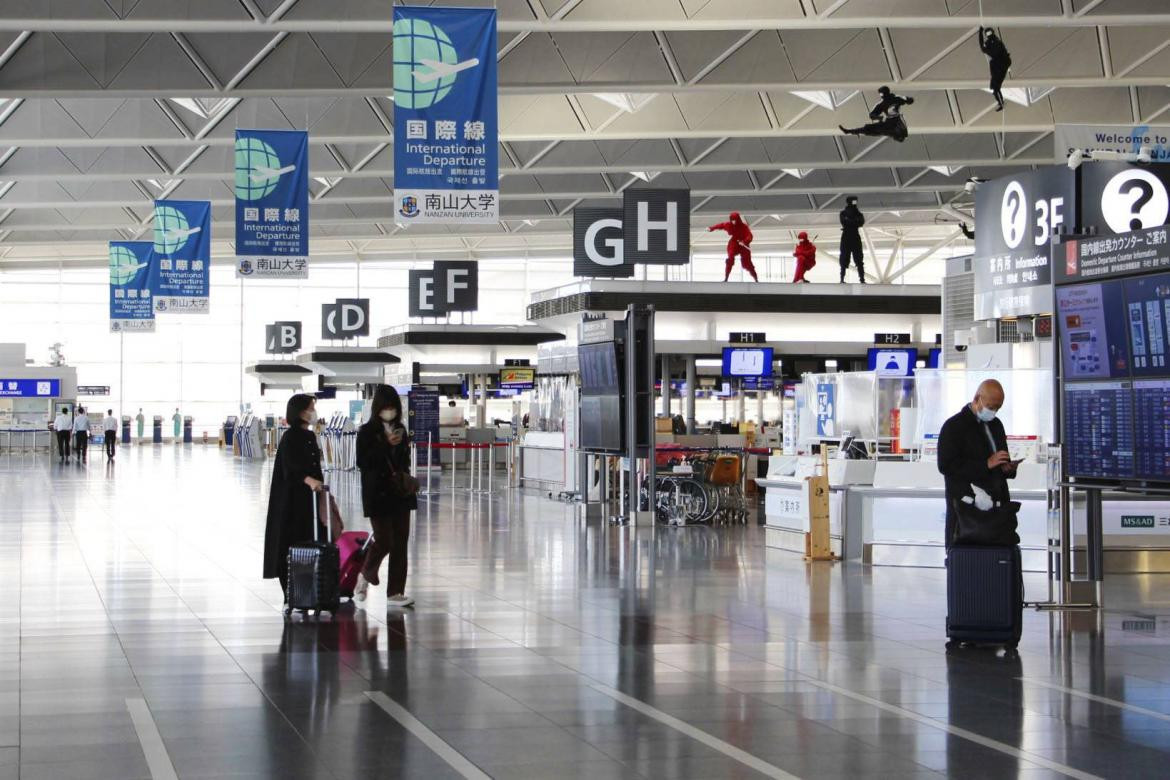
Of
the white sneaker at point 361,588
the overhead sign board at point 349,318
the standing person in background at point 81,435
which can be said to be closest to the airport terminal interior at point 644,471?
the white sneaker at point 361,588

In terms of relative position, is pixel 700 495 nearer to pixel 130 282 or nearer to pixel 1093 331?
pixel 1093 331

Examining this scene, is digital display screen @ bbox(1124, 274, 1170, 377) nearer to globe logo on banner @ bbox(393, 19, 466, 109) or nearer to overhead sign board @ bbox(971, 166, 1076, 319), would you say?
overhead sign board @ bbox(971, 166, 1076, 319)

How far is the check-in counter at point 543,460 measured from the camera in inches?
1109

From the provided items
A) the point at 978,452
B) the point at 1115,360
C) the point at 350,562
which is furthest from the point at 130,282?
the point at 978,452

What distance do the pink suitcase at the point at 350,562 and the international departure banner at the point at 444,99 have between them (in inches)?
170

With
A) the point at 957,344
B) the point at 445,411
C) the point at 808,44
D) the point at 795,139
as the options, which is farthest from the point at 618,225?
the point at 445,411

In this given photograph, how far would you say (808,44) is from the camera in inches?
1006

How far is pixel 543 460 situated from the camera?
96.1ft

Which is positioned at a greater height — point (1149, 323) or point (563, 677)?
point (1149, 323)

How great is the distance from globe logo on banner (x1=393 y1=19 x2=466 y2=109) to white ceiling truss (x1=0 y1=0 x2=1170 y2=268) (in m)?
6.37

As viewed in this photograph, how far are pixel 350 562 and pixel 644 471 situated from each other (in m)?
10.4

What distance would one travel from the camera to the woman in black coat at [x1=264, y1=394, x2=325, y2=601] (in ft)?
36.3

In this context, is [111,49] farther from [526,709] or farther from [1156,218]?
[526,709]

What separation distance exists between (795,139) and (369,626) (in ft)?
88.6
